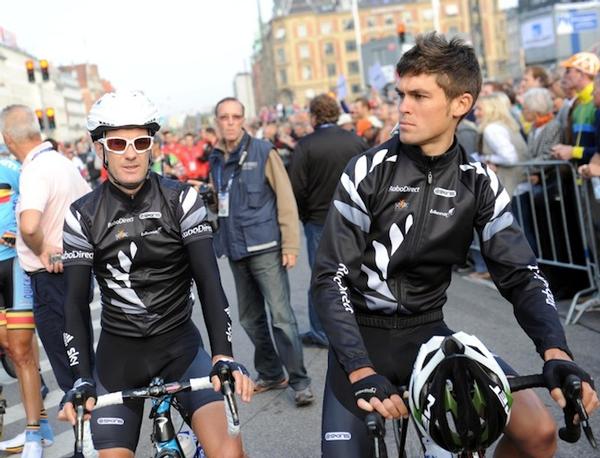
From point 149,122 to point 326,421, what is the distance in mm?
1537

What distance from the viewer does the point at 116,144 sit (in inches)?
146

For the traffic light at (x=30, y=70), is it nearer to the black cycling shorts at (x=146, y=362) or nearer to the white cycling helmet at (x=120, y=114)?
the white cycling helmet at (x=120, y=114)

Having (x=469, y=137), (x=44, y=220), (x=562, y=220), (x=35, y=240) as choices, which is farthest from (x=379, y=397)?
(x=469, y=137)

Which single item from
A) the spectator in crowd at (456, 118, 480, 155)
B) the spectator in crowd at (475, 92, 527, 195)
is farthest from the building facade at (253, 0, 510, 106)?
the spectator in crowd at (475, 92, 527, 195)

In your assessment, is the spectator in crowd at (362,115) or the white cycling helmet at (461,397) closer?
the white cycling helmet at (461,397)

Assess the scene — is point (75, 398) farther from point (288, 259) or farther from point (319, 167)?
point (319, 167)

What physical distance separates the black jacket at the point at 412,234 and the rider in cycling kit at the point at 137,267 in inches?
28.7

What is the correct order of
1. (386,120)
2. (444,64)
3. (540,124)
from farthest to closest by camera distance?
(386,120), (540,124), (444,64)

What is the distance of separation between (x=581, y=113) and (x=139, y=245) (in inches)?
226

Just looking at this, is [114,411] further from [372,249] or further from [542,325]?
[542,325]

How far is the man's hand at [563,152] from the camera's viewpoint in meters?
8.02

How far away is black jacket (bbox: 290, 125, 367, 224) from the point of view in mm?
7996

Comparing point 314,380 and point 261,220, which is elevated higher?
point 261,220

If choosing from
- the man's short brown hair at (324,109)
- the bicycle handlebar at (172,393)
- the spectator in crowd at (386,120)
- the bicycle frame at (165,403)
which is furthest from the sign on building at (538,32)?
the bicycle handlebar at (172,393)
